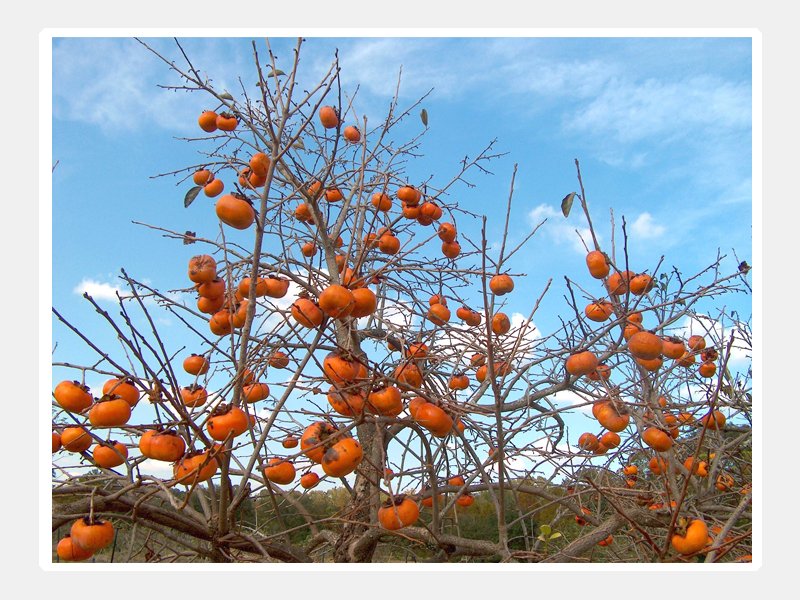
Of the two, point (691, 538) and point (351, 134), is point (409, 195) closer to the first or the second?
point (351, 134)

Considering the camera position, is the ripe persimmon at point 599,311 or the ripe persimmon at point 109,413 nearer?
the ripe persimmon at point 109,413

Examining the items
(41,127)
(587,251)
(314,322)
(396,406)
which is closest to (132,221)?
(41,127)

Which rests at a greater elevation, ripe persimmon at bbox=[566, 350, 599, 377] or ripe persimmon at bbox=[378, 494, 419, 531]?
ripe persimmon at bbox=[566, 350, 599, 377]

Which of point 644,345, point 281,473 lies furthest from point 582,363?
point 281,473

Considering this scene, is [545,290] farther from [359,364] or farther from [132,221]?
[132,221]

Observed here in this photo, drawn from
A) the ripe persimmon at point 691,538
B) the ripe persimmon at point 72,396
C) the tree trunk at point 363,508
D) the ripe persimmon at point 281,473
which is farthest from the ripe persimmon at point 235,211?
the ripe persimmon at point 691,538

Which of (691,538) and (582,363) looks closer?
(691,538)

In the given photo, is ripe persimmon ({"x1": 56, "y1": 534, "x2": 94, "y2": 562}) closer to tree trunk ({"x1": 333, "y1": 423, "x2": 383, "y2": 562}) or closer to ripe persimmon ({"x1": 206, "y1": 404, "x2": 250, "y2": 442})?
ripe persimmon ({"x1": 206, "y1": 404, "x2": 250, "y2": 442})

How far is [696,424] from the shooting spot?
2.89 meters

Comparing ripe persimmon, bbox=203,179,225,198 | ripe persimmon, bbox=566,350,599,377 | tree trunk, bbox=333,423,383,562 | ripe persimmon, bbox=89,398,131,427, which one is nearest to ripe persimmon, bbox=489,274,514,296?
ripe persimmon, bbox=566,350,599,377

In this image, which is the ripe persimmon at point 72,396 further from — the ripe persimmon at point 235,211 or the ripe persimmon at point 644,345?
the ripe persimmon at point 644,345

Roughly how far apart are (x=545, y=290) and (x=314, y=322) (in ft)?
2.05

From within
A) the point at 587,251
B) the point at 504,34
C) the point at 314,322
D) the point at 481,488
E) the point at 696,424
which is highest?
the point at 504,34

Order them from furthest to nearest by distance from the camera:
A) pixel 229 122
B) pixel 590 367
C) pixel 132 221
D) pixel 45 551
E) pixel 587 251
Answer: pixel 229 122 → pixel 132 221 → pixel 587 251 → pixel 590 367 → pixel 45 551
